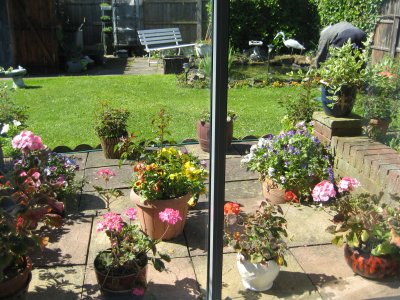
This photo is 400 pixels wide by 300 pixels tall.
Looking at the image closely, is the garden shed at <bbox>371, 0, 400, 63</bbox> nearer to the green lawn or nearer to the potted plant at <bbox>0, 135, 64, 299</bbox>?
the green lawn

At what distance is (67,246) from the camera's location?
6.98 ft

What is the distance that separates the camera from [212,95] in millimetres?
1267

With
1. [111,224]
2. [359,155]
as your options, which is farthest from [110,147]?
[359,155]

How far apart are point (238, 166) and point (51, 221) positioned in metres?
1.65

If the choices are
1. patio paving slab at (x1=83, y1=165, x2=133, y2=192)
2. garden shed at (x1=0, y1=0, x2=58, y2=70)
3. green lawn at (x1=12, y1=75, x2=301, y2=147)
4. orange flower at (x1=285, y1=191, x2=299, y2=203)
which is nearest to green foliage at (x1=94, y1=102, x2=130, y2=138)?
patio paving slab at (x1=83, y1=165, x2=133, y2=192)

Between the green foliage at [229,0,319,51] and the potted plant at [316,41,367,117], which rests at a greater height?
the green foliage at [229,0,319,51]

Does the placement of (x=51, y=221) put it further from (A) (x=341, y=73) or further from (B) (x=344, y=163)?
(A) (x=341, y=73)

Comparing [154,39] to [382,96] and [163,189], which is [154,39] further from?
[163,189]

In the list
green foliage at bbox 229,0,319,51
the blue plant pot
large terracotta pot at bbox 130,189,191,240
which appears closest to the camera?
green foliage at bbox 229,0,319,51

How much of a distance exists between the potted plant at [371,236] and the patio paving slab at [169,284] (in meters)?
0.62

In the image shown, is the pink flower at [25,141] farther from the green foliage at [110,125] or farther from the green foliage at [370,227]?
the green foliage at [370,227]

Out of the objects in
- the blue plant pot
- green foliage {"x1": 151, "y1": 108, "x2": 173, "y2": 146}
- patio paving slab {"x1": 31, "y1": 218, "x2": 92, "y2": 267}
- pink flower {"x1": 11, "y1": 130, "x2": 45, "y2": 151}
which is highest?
the blue plant pot

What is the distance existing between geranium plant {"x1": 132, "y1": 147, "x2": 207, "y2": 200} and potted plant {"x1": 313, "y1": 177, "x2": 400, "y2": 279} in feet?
2.26

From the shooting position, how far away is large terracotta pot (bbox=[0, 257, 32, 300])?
60.7 inches
